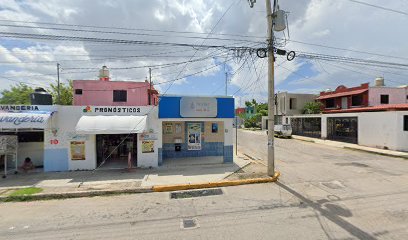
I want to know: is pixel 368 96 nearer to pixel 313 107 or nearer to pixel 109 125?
pixel 313 107

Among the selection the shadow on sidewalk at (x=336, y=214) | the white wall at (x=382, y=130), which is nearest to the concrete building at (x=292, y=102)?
the white wall at (x=382, y=130)

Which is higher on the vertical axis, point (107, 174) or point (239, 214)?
point (107, 174)

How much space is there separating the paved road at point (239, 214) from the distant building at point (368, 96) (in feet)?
72.0

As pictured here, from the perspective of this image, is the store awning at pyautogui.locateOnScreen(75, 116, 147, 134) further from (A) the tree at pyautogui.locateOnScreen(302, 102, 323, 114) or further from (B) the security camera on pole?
(A) the tree at pyautogui.locateOnScreen(302, 102, 323, 114)

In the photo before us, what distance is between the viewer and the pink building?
21.4 metres

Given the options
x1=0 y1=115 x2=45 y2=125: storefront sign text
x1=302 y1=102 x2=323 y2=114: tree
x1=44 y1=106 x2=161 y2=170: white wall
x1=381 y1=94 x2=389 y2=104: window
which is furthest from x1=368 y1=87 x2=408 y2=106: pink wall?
x1=0 y1=115 x2=45 y2=125: storefront sign text

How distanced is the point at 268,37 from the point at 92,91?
17431 millimetres

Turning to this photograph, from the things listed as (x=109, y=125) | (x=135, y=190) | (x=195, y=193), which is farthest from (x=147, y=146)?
(x=195, y=193)

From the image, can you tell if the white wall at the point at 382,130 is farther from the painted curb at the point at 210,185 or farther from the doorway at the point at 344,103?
the painted curb at the point at 210,185

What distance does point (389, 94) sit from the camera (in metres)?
29.2

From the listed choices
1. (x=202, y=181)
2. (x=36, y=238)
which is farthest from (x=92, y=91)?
(x=36, y=238)

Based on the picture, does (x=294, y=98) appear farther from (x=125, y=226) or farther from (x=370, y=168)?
(x=125, y=226)

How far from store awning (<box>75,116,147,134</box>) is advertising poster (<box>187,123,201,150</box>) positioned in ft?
12.2

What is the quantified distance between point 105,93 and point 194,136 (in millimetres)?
11726
